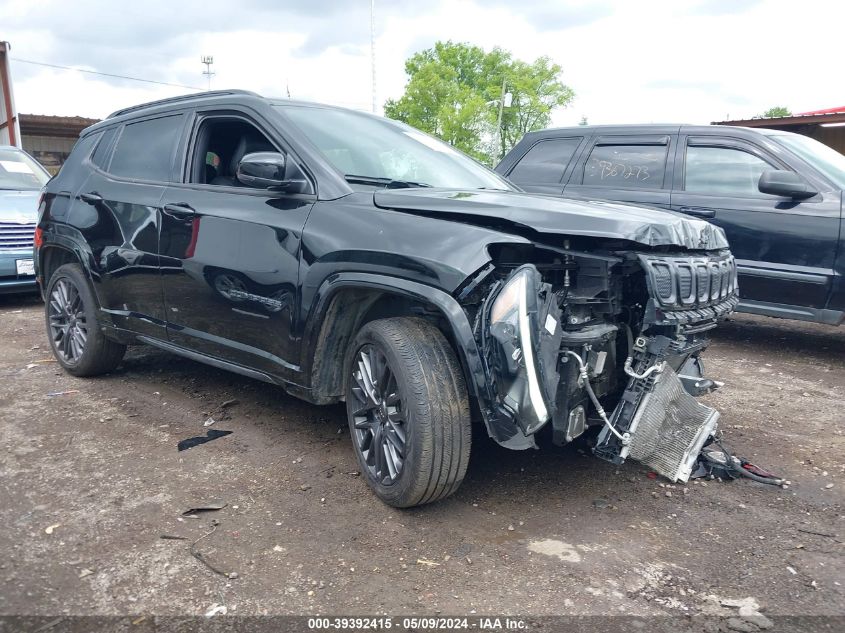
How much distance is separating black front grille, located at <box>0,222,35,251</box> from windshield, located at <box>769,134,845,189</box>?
24.5ft

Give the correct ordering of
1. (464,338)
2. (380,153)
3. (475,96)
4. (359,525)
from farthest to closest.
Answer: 1. (475,96)
2. (380,153)
3. (359,525)
4. (464,338)

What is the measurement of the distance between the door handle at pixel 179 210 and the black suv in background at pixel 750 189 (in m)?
2.57

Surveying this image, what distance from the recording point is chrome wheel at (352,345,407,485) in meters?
2.95

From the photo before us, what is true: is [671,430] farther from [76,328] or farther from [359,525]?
[76,328]

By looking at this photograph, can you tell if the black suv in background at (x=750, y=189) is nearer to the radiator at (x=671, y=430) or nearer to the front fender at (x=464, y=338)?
the radiator at (x=671, y=430)

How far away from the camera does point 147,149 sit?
14.6 feet

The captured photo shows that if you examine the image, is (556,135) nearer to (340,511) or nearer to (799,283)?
(799,283)

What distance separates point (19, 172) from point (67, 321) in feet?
15.6

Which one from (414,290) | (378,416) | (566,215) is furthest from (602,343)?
(378,416)

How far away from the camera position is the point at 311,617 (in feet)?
7.63

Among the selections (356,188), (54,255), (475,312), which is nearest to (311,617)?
(475,312)

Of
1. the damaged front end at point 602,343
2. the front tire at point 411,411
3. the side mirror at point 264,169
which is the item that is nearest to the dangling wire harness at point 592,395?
the damaged front end at point 602,343

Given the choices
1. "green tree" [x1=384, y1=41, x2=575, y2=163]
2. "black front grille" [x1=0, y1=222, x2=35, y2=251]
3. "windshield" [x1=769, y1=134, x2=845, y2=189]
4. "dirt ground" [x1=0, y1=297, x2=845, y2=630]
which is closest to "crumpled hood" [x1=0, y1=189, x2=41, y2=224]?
"black front grille" [x1=0, y1=222, x2=35, y2=251]

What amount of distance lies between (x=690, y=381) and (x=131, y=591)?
8.22ft
